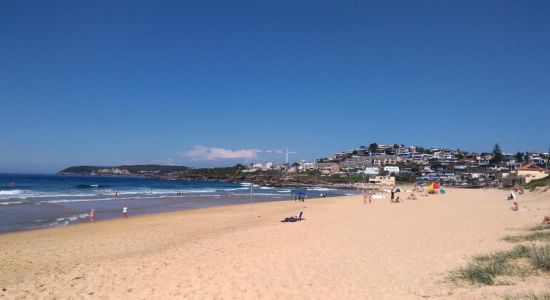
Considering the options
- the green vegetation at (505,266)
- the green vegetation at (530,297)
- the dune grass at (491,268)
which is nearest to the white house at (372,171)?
the dune grass at (491,268)

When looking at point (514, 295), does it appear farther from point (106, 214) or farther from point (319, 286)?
point (106, 214)

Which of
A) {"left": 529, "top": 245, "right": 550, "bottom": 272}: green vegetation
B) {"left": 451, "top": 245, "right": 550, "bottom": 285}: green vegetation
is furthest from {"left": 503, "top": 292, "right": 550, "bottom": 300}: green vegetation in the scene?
{"left": 529, "top": 245, "right": 550, "bottom": 272}: green vegetation

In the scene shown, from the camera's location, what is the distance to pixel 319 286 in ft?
25.7

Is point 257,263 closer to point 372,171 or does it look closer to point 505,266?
point 505,266

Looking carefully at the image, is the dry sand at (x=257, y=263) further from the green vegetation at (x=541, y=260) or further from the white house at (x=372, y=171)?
the white house at (x=372, y=171)

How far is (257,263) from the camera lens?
9.90 meters

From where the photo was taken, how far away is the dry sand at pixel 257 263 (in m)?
7.54

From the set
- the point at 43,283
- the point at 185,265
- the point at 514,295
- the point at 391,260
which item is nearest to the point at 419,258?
the point at 391,260

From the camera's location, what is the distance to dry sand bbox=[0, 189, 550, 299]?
7.54 m

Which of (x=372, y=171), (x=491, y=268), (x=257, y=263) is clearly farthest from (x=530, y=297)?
(x=372, y=171)

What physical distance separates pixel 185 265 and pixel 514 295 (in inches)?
275

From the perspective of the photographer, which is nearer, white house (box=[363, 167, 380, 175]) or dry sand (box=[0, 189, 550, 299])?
dry sand (box=[0, 189, 550, 299])

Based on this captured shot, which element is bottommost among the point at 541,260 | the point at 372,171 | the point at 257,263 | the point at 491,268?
the point at 257,263

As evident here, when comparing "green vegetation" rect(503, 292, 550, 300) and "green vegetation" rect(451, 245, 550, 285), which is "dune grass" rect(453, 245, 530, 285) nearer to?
"green vegetation" rect(451, 245, 550, 285)
